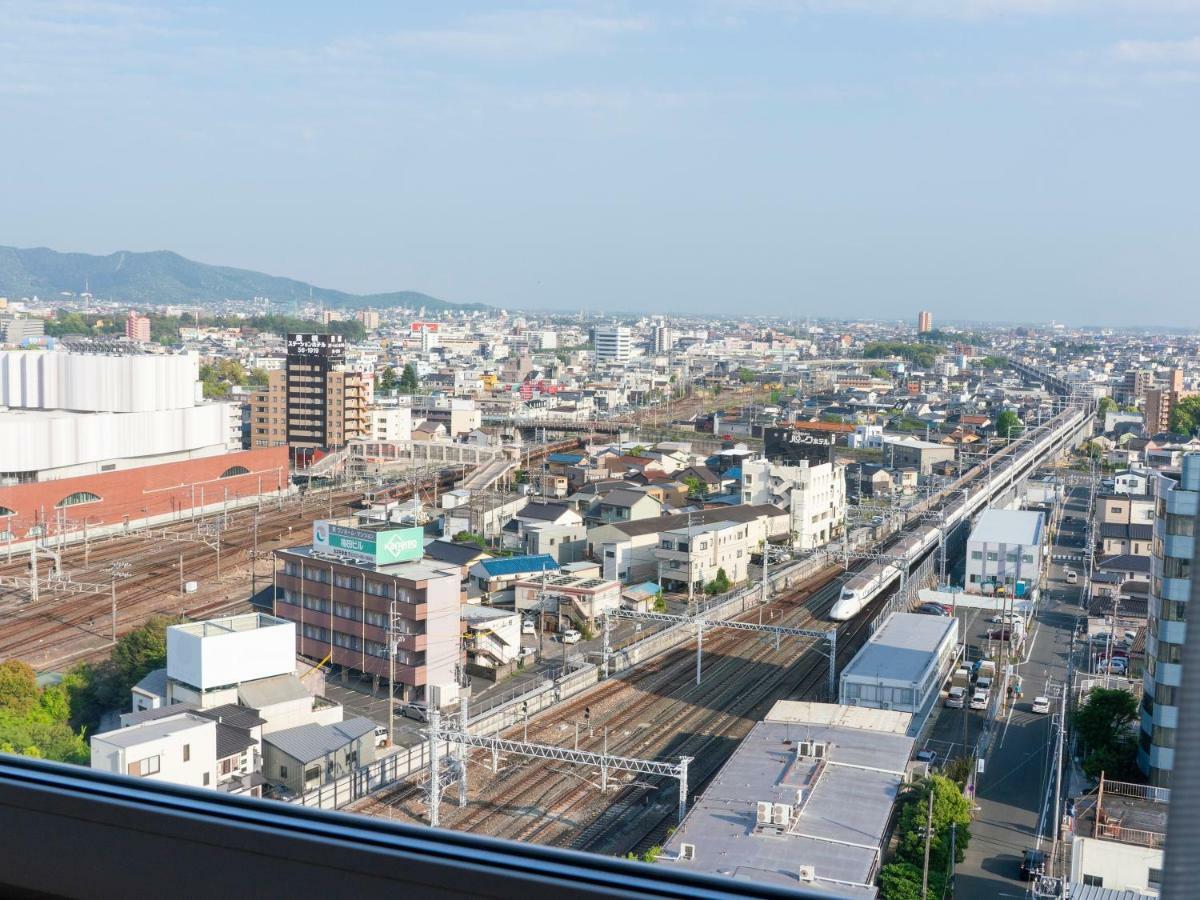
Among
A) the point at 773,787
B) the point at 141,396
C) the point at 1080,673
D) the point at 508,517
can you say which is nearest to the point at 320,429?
the point at 141,396

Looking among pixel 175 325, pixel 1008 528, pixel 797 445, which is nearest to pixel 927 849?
pixel 1008 528

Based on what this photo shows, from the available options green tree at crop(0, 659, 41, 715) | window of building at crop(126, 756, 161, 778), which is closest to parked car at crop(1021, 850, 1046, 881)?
window of building at crop(126, 756, 161, 778)

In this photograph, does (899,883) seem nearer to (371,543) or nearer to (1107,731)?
(1107,731)

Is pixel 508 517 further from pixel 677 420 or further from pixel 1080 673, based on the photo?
pixel 677 420

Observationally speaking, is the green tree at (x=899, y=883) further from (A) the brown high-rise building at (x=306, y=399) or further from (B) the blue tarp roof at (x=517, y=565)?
(A) the brown high-rise building at (x=306, y=399)

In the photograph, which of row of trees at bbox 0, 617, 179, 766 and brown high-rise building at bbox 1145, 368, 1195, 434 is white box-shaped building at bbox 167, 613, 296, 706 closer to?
row of trees at bbox 0, 617, 179, 766

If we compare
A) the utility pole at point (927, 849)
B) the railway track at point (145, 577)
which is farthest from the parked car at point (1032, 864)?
the railway track at point (145, 577)
